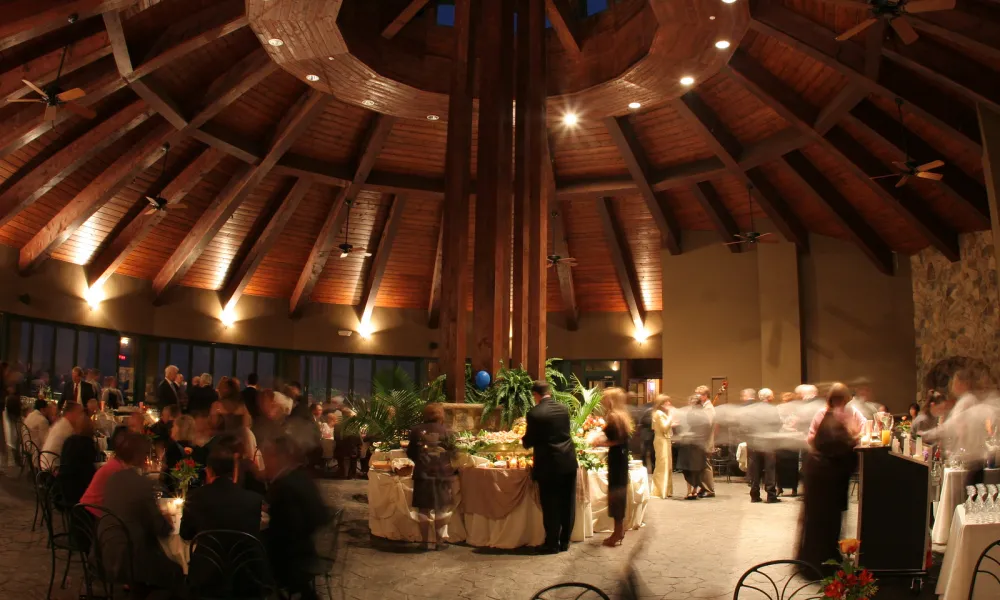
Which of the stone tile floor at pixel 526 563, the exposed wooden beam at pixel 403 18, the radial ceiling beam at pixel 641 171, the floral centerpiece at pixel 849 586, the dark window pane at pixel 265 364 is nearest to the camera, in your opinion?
the floral centerpiece at pixel 849 586

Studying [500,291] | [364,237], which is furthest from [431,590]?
[364,237]

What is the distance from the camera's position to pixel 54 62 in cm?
933

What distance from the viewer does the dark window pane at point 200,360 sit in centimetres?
1753

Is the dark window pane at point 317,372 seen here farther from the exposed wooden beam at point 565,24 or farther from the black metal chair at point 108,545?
the black metal chair at point 108,545

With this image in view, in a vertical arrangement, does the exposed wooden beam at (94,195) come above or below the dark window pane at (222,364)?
above

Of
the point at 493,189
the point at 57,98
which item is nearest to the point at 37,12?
the point at 57,98

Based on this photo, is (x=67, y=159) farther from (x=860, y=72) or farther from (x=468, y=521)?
(x=860, y=72)

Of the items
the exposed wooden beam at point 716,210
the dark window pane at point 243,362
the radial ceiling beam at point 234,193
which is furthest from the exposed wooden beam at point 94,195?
the exposed wooden beam at point 716,210

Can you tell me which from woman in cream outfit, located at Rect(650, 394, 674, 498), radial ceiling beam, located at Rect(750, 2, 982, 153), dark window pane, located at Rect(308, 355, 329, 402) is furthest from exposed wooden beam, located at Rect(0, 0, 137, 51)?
dark window pane, located at Rect(308, 355, 329, 402)

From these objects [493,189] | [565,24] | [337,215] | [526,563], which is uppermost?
[565,24]

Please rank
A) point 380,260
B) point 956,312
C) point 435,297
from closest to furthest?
1. point 956,312
2. point 380,260
3. point 435,297

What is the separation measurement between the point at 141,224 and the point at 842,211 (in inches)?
491

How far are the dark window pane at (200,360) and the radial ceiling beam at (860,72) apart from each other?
43.8ft

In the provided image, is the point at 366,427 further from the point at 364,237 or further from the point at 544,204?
the point at 364,237
